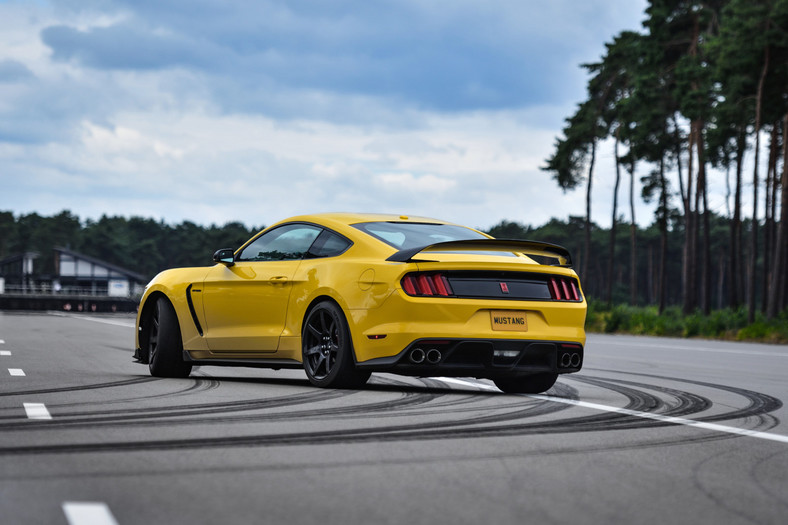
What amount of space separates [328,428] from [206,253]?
182m

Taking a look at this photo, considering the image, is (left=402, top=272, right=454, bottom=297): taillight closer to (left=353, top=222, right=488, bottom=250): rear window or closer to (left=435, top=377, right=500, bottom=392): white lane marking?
(left=353, top=222, right=488, bottom=250): rear window

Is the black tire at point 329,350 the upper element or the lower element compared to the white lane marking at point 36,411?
upper

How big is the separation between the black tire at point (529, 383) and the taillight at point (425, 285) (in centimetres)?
150

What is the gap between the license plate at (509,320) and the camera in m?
8.81

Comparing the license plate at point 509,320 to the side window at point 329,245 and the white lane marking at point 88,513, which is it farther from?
the white lane marking at point 88,513

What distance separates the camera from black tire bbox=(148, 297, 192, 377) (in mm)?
10805

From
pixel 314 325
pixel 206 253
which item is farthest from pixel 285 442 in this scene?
pixel 206 253

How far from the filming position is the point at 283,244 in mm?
10188

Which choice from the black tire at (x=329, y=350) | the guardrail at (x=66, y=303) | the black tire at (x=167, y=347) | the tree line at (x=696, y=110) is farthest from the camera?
the guardrail at (x=66, y=303)

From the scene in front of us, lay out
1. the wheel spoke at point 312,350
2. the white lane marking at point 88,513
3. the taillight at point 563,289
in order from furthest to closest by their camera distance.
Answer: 1. the wheel spoke at point 312,350
2. the taillight at point 563,289
3. the white lane marking at point 88,513

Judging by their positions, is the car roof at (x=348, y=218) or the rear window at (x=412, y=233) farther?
the car roof at (x=348, y=218)

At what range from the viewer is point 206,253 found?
186 metres

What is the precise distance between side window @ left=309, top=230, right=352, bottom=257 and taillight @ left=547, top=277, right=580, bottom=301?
5.67ft

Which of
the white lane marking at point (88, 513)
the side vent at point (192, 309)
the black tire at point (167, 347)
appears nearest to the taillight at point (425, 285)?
the side vent at point (192, 309)
